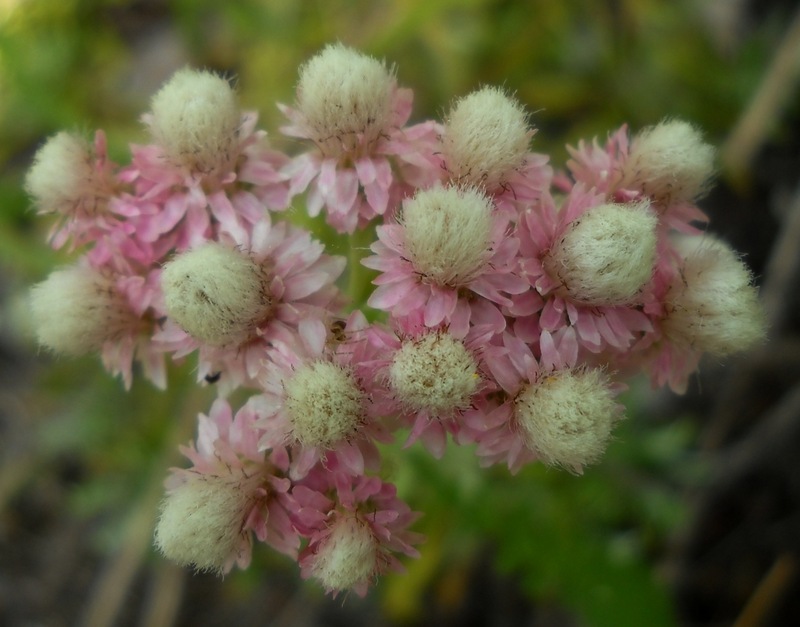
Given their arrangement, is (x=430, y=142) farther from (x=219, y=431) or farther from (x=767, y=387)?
(x=767, y=387)

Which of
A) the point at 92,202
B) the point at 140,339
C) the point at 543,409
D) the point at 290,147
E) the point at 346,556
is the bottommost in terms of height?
the point at 290,147

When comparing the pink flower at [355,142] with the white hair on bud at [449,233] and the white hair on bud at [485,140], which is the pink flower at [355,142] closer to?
the white hair on bud at [485,140]

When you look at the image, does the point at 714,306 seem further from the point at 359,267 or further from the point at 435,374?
the point at 359,267

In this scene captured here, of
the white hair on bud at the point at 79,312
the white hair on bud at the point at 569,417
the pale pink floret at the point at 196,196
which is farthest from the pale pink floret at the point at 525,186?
the white hair on bud at the point at 79,312

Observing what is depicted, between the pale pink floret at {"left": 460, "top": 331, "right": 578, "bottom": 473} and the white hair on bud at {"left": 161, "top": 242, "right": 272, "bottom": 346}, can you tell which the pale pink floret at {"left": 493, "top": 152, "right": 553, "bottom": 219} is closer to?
the pale pink floret at {"left": 460, "top": 331, "right": 578, "bottom": 473}

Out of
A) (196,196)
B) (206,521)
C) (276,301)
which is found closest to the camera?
(206,521)

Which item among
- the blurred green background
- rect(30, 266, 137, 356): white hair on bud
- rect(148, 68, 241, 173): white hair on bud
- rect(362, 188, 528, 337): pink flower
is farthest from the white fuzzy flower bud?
the blurred green background

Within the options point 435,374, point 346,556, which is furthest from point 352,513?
point 435,374
